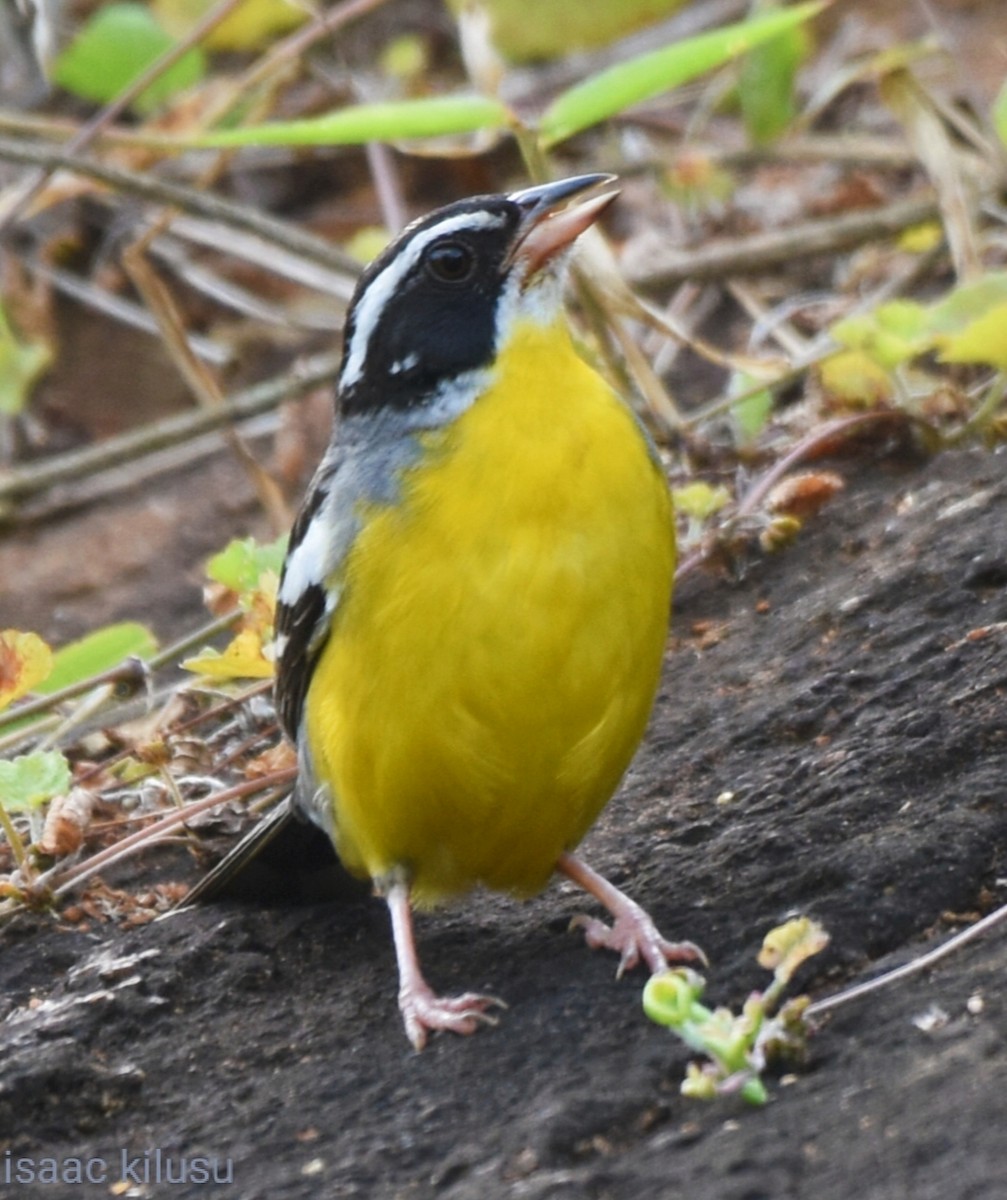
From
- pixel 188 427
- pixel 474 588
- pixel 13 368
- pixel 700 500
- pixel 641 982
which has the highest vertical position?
pixel 13 368

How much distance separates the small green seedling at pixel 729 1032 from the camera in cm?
333

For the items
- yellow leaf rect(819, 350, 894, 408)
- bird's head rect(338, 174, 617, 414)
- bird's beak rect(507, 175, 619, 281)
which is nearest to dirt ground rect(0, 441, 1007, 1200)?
yellow leaf rect(819, 350, 894, 408)

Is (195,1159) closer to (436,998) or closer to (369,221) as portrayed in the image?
(436,998)

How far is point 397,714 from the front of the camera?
13.9ft

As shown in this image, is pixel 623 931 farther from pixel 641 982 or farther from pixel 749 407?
pixel 749 407

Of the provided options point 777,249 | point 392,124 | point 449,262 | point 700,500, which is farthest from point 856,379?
point 777,249

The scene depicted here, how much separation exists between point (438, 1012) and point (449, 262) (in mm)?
1738

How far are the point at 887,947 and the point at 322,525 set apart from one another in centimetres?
162

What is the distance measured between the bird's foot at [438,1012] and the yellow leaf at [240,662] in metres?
1.34

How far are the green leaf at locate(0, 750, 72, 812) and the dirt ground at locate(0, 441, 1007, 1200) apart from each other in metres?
0.40

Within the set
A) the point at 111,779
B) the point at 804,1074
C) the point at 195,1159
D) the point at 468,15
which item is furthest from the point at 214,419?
the point at 804,1074

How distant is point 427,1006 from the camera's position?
4.12m

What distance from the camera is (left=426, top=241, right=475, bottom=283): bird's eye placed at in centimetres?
460

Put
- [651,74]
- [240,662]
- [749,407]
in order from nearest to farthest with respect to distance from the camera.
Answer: [240,662] → [651,74] → [749,407]
